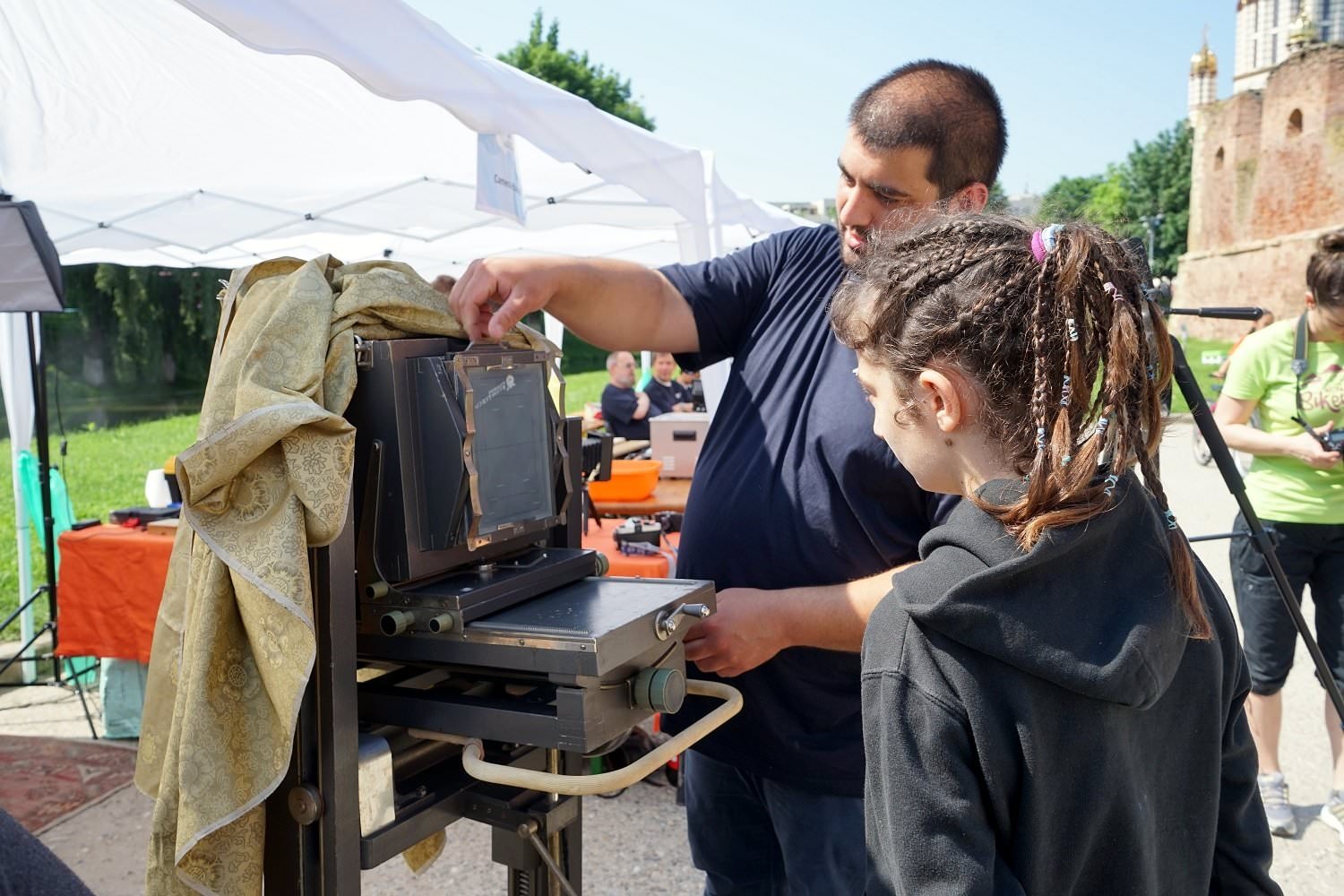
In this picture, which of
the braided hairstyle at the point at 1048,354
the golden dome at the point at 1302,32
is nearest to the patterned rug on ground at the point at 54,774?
the braided hairstyle at the point at 1048,354

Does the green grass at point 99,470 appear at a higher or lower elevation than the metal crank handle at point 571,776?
lower

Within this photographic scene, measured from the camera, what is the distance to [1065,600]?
985 mm

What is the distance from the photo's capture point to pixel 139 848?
315 cm

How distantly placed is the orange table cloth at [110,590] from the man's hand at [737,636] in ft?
10.4

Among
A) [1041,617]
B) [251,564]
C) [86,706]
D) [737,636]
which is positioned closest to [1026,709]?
[1041,617]

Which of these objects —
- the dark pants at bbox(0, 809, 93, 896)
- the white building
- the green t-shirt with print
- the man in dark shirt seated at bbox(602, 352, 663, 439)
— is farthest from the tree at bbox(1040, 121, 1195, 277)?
the dark pants at bbox(0, 809, 93, 896)

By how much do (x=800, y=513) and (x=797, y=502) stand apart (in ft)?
0.06

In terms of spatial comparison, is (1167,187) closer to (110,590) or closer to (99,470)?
(99,470)

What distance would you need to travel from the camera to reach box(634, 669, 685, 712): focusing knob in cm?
122

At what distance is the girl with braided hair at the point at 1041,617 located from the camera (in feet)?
3.15

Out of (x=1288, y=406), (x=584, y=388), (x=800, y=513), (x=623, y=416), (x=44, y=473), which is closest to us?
(x=800, y=513)

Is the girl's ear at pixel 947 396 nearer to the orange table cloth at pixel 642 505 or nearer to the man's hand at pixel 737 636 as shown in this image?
the man's hand at pixel 737 636

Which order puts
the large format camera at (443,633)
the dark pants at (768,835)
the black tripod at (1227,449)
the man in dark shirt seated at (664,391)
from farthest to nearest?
the man in dark shirt seated at (664,391) < the black tripod at (1227,449) < the dark pants at (768,835) < the large format camera at (443,633)

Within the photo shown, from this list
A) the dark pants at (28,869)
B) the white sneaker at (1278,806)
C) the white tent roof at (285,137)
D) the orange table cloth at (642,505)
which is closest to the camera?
the dark pants at (28,869)
